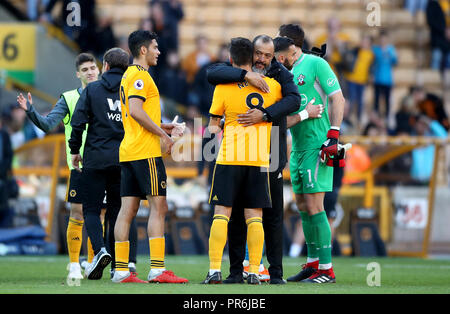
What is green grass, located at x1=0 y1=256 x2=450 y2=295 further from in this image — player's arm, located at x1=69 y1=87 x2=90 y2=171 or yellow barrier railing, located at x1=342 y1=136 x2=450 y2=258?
yellow barrier railing, located at x1=342 y1=136 x2=450 y2=258

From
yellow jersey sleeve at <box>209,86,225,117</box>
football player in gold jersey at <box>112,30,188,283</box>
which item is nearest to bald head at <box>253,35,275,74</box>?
yellow jersey sleeve at <box>209,86,225,117</box>

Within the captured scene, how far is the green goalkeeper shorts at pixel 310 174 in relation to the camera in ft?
28.4

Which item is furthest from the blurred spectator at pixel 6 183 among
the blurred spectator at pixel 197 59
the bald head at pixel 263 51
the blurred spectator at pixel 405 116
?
the blurred spectator at pixel 405 116

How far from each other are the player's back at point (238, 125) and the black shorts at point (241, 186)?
6 cm

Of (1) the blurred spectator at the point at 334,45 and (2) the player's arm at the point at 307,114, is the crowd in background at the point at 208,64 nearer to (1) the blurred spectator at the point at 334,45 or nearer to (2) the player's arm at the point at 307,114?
(1) the blurred spectator at the point at 334,45

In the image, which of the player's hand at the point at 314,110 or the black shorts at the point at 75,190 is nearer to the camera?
the player's hand at the point at 314,110

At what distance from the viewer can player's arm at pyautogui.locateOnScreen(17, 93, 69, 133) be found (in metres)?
8.56

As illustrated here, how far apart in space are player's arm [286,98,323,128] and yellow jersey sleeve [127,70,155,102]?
54.0 inches

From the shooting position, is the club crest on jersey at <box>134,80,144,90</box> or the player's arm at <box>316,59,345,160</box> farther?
the player's arm at <box>316,59,345,160</box>

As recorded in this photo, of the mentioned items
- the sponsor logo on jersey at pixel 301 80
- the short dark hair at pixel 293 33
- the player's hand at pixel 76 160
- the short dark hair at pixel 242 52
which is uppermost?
the short dark hair at pixel 293 33

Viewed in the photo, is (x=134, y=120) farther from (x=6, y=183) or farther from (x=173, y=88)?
(x=173, y=88)

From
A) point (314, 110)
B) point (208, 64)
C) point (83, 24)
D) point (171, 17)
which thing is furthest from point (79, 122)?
point (171, 17)

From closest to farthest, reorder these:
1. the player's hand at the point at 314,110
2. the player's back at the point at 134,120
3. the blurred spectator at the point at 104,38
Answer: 1. the player's back at the point at 134,120
2. the player's hand at the point at 314,110
3. the blurred spectator at the point at 104,38

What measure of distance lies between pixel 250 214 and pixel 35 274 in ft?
8.82
